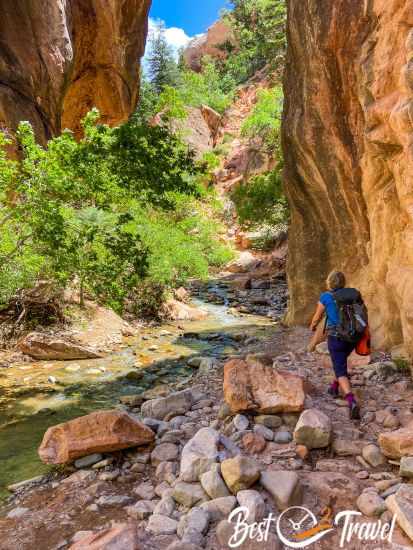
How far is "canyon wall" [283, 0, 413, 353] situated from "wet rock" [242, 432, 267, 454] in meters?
2.58

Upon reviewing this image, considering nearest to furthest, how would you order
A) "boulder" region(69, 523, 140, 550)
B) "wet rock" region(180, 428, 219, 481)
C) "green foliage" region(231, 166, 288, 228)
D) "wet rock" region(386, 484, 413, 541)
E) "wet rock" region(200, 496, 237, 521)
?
"wet rock" region(386, 484, 413, 541) < "boulder" region(69, 523, 140, 550) < "wet rock" region(200, 496, 237, 521) < "wet rock" region(180, 428, 219, 481) < "green foliage" region(231, 166, 288, 228)

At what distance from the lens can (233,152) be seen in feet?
137

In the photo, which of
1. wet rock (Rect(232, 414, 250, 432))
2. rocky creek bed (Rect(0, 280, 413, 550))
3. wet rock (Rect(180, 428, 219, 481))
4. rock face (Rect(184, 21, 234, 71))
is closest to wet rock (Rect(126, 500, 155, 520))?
rocky creek bed (Rect(0, 280, 413, 550))

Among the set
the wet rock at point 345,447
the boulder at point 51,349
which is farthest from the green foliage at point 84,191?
the wet rock at point 345,447

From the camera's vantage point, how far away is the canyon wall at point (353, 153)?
5676mm

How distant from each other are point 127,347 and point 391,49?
8.49 meters

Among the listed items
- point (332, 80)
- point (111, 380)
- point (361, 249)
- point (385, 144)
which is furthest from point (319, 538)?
point (332, 80)

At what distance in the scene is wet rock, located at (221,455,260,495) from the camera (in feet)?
11.2

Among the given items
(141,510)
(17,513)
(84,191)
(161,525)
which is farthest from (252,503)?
(84,191)

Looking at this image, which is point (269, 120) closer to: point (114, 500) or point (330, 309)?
point (330, 309)

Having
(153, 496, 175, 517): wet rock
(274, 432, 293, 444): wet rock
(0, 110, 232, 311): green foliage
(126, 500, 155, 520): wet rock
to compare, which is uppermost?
(0, 110, 232, 311): green foliage

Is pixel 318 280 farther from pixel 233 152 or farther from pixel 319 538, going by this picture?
pixel 233 152

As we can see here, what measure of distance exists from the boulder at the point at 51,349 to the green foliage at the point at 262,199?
11.6 m

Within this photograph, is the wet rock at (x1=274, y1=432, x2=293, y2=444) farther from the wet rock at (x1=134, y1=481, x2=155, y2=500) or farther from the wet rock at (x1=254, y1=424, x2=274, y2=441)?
the wet rock at (x1=134, y1=481, x2=155, y2=500)
